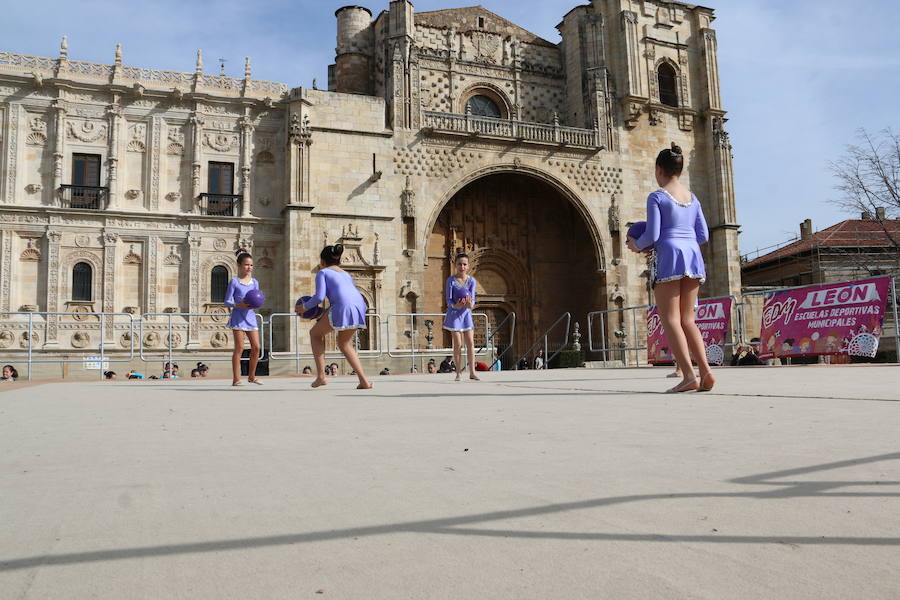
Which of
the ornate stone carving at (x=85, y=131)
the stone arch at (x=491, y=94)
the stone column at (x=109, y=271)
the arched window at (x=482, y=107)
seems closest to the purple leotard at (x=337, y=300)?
the stone column at (x=109, y=271)

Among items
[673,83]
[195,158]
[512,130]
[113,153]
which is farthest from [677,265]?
[673,83]

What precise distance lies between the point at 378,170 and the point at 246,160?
14.6 ft

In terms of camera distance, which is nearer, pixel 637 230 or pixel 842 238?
pixel 637 230

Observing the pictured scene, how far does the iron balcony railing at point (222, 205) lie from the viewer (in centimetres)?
2440

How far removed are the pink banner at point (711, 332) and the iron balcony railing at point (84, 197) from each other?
17.4 m

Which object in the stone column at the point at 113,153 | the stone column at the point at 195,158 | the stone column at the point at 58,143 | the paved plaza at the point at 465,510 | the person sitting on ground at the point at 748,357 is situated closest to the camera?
the paved plaza at the point at 465,510

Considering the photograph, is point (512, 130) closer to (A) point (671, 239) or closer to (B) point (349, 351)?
(B) point (349, 351)

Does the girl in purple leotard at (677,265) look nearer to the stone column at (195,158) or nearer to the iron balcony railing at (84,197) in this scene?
the stone column at (195,158)

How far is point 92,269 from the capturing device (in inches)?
906

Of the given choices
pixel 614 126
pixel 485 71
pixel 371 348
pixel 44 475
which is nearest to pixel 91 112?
pixel 371 348

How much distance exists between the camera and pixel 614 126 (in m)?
29.5

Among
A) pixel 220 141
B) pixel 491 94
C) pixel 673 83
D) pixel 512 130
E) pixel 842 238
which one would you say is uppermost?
pixel 673 83

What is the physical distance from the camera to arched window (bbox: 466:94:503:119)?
1182 inches

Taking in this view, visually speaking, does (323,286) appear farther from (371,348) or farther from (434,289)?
(434,289)
